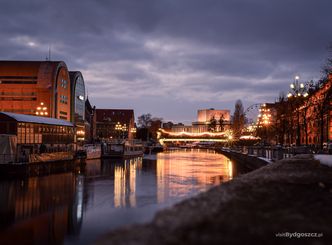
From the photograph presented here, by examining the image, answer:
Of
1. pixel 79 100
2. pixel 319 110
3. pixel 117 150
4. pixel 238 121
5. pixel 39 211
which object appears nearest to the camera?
pixel 39 211

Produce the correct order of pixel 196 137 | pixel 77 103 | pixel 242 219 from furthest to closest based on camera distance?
1. pixel 196 137
2. pixel 77 103
3. pixel 242 219

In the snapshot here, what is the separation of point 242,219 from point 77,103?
424 ft

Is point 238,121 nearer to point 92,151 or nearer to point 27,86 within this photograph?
point 27,86

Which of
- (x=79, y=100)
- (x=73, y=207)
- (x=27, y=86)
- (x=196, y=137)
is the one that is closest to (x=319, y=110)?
(x=73, y=207)

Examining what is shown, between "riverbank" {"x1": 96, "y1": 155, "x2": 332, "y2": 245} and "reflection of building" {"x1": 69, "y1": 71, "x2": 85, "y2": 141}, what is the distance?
117 m

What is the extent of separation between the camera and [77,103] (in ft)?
452

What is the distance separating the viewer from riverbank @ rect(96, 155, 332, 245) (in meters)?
10.3

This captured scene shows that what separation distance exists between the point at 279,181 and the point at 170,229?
1090 cm

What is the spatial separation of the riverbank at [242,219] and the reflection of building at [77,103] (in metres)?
117

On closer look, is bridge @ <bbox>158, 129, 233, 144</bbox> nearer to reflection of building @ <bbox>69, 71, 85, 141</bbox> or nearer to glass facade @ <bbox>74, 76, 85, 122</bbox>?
reflection of building @ <bbox>69, 71, 85, 141</bbox>

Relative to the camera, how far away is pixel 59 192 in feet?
102

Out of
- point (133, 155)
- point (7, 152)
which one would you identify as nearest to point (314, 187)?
point (7, 152)

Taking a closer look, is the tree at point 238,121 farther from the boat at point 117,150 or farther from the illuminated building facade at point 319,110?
the illuminated building facade at point 319,110

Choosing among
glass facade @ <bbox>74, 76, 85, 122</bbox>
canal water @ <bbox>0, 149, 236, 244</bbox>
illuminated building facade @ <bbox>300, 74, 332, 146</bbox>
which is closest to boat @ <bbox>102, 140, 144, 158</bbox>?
illuminated building facade @ <bbox>300, 74, 332, 146</bbox>
